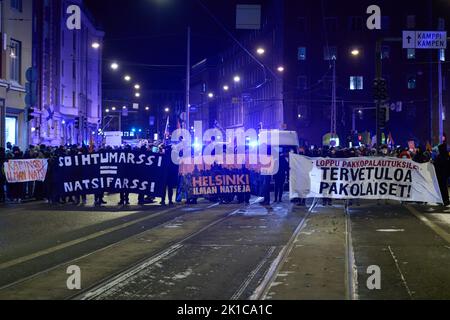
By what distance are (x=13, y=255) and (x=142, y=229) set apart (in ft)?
12.5

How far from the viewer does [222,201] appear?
20969 mm

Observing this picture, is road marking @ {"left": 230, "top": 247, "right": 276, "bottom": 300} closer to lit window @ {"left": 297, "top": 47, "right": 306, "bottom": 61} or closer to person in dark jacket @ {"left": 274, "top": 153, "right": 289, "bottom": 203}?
person in dark jacket @ {"left": 274, "top": 153, "right": 289, "bottom": 203}

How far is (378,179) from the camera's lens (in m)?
19.3

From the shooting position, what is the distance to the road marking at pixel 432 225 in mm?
13031

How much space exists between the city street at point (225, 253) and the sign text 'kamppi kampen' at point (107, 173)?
1.52m

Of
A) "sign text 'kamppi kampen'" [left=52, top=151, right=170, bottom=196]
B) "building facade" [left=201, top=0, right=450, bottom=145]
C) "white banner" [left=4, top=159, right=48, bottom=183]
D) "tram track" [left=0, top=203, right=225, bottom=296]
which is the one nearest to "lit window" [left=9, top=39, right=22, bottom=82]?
"white banner" [left=4, top=159, right=48, bottom=183]

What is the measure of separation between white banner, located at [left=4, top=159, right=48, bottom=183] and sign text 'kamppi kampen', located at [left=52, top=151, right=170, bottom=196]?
1502mm

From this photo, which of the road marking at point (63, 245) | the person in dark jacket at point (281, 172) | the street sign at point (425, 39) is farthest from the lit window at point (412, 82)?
the road marking at point (63, 245)

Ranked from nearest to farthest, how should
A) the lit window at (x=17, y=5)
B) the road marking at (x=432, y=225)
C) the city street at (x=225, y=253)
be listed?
the city street at (x=225, y=253), the road marking at (x=432, y=225), the lit window at (x=17, y=5)

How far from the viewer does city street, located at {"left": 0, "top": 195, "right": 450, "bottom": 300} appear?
318 inches

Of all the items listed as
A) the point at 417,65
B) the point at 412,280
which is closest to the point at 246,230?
the point at 412,280

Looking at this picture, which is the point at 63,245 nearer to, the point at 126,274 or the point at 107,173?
the point at 126,274

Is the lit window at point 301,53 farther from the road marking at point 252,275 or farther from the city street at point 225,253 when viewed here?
the road marking at point 252,275

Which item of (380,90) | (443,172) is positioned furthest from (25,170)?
(443,172)
